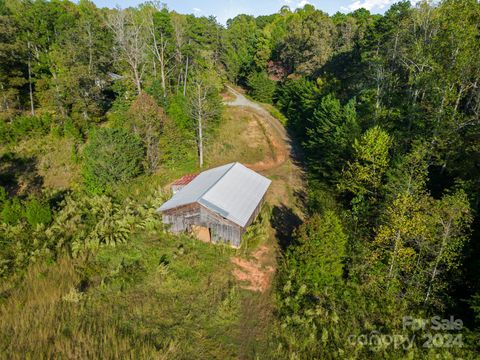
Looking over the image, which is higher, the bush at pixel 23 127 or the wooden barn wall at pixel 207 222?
the bush at pixel 23 127

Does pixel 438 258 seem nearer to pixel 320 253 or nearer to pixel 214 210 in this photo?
pixel 320 253

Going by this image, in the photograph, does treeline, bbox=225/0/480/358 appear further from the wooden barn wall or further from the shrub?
the shrub

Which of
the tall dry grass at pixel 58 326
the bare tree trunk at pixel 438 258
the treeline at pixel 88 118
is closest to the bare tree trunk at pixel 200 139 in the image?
the treeline at pixel 88 118

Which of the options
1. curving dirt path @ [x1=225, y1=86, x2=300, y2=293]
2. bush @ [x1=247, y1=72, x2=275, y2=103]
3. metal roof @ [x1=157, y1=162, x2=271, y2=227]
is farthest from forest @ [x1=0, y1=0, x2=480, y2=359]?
bush @ [x1=247, y1=72, x2=275, y2=103]

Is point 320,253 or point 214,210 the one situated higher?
point 214,210

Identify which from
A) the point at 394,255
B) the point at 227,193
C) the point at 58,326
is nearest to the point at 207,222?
the point at 227,193

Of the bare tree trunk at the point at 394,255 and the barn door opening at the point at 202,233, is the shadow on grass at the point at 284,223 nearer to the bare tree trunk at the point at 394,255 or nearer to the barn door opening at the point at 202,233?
the barn door opening at the point at 202,233
